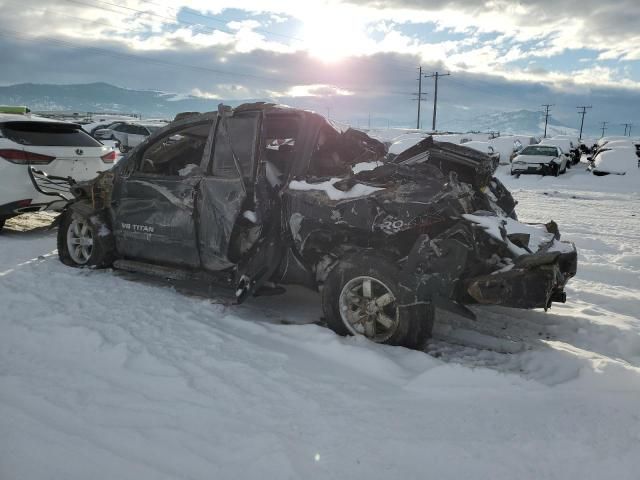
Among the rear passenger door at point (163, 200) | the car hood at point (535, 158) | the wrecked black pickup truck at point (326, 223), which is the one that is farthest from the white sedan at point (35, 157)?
the car hood at point (535, 158)

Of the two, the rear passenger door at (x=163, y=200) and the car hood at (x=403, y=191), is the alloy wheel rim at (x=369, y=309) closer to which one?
the car hood at (x=403, y=191)

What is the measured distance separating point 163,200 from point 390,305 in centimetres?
246

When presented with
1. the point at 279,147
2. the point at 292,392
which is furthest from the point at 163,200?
the point at 292,392

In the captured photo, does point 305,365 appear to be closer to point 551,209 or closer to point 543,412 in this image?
point 543,412

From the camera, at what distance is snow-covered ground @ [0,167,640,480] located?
239cm

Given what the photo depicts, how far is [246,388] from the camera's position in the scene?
10.0ft

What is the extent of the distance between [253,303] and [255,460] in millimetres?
2477

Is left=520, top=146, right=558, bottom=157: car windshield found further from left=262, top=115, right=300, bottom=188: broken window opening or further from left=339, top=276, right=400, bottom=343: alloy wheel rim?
left=339, top=276, right=400, bottom=343: alloy wheel rim

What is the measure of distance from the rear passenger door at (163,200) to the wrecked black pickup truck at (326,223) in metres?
0.02

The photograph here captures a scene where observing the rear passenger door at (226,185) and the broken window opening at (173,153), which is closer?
the rear passenger door at (226,185)

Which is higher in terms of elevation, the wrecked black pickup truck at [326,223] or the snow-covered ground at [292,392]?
the wrecked black pickup truck at [326,223]

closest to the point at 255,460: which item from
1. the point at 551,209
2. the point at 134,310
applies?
the point at 134,310

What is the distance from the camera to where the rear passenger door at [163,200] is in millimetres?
4637

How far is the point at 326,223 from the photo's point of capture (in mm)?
3963
